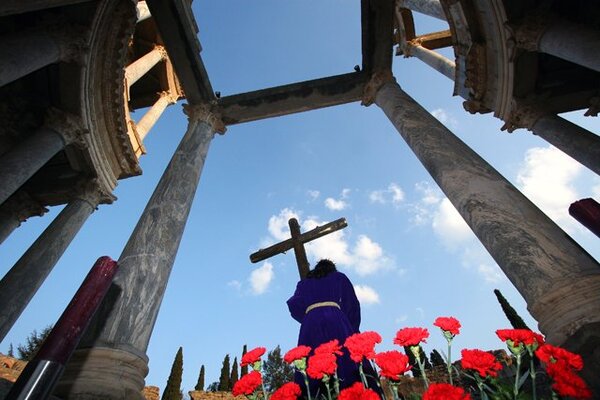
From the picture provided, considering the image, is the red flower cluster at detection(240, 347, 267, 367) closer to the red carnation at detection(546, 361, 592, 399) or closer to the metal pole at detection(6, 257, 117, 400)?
the metal pole at detection(6, 257, 117, 400)

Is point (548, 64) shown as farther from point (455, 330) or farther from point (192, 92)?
point (455, 330)

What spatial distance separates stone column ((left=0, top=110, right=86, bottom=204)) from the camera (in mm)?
6012

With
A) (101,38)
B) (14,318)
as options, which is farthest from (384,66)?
(14,318)

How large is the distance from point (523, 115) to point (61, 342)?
9.28 m

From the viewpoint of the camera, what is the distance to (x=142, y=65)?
12.9 m

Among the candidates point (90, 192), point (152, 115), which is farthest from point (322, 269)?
point (152, 115)

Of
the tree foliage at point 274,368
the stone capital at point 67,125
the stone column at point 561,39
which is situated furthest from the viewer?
the tree foliage at point 274,368

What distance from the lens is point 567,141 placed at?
7355 millimetres

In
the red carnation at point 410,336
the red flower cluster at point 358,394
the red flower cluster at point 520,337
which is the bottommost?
the red flower cluster at point 358,394

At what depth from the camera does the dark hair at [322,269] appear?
4.38 m

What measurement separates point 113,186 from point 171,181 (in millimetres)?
4657

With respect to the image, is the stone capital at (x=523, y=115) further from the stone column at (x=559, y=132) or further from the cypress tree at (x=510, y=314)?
the cypress tree at (x=510, y=314)

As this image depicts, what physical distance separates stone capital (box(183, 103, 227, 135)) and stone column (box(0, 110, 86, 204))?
2.33 meters

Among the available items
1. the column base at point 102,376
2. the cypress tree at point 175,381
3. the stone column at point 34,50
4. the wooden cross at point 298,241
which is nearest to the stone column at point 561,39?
the wooden cross at point 298,241
